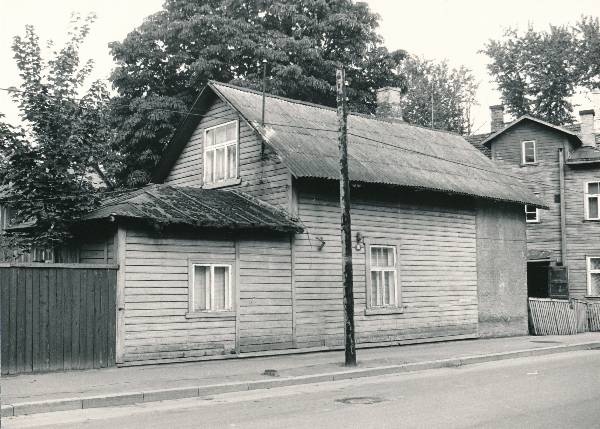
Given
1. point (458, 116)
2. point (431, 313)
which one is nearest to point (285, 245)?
point (431, 313)

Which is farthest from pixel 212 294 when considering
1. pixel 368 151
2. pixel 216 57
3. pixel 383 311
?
pixel 216 57

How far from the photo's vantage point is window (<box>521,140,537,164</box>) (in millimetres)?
32594

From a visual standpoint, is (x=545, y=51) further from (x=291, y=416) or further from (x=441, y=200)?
(x=291, y=416)

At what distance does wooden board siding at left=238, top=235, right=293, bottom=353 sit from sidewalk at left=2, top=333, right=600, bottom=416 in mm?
559

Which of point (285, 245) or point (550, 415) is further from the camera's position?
point (285, 245)

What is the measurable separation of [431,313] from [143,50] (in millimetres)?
18582

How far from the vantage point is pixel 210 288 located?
51.6ft

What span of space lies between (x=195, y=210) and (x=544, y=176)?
69.2ft

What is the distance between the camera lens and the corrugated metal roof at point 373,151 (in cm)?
1816

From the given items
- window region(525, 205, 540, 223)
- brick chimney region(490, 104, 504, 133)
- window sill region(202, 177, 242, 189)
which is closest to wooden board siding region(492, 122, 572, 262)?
window region(525, 205, 540, 223)

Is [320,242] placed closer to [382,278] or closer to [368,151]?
[382,278]

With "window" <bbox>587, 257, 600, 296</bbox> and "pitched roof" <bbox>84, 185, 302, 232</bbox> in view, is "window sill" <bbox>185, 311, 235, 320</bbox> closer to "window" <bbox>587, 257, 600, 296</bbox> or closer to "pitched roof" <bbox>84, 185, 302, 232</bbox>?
"pitched roof" <bbox>84, 185, 302, 232</bbox>

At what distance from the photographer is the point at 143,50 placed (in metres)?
32.1

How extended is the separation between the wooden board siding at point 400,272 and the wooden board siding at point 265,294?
35 centimetres
